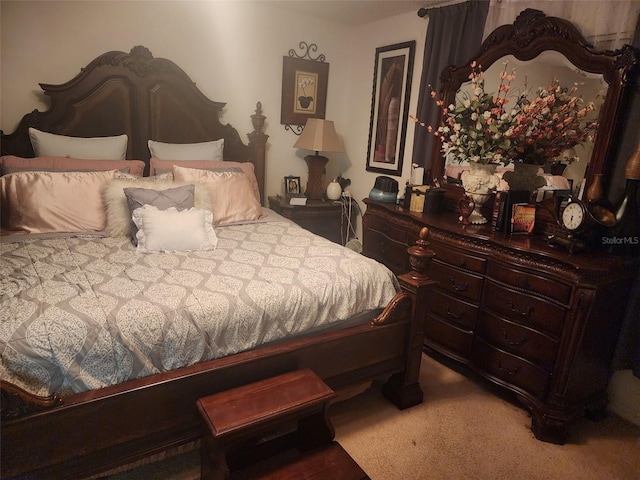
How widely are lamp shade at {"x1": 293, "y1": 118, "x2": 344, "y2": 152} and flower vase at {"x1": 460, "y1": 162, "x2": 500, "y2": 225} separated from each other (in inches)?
54.0

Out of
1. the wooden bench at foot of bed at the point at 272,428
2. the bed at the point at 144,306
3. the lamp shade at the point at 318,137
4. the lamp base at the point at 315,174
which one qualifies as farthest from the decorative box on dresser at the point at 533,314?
the lamp base at the point at 315,174

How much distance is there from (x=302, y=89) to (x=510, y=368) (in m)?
2.89

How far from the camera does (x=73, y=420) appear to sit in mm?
1292

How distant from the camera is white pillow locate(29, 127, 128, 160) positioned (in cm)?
266

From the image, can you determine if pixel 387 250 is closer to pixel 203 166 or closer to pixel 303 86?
pixel 203 166

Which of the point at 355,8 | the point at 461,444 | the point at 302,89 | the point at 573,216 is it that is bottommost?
the point at 461,444

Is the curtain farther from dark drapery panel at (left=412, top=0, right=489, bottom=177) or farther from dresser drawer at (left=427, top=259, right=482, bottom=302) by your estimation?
dresser drawer at (left=427, top=259, right=482, bottom=302)

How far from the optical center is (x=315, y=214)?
3.61 metres

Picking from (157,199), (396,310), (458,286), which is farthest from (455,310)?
(157,199)

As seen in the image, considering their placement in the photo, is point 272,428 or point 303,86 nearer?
point 272,428

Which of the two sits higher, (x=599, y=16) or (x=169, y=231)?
(x=599, y=16)

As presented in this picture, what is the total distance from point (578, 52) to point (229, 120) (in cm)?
256

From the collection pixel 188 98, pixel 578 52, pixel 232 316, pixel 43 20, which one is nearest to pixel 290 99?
pixel 188 98

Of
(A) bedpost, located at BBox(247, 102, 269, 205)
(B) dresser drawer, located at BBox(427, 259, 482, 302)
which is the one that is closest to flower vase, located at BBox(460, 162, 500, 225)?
(B) dresser drawer, located at BBox(427, 259, 482, 302)
